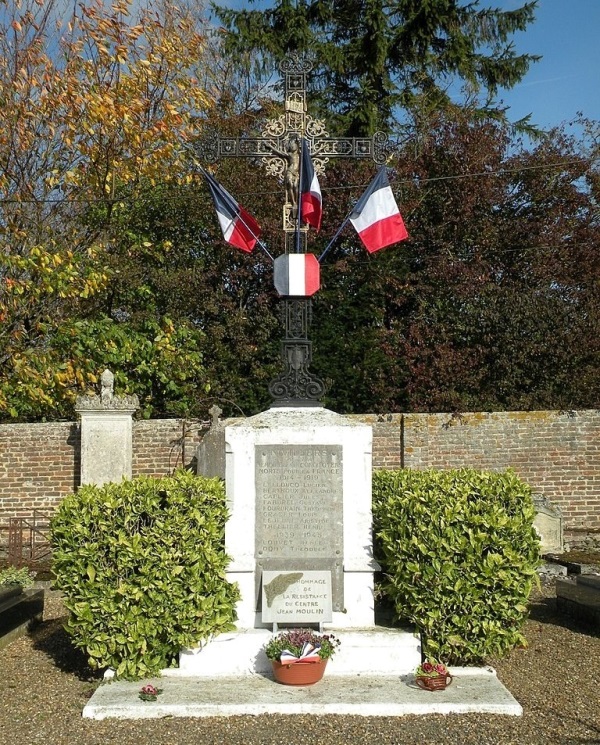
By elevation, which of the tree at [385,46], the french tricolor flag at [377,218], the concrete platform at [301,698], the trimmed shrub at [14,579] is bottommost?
the concrete platform at [301,698]

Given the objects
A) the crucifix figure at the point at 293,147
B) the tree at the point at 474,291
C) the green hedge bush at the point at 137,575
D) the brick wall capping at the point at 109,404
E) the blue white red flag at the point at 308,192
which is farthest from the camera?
the tree at the point at 474,291

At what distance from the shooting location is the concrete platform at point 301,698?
18.7ft

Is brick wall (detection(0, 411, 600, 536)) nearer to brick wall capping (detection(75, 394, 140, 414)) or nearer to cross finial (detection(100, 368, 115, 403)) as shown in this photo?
brick wall capping (detection(75, 394, 140, 414))

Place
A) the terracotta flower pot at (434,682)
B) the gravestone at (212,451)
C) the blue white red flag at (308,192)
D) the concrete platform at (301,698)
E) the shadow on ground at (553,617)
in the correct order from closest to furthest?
the concrete platform at (301,698) → the terracotta flower pot at (434,682) → the blue white red flag at (308,192) → the shadow on ground at (553,617) → the gravestone at (212,451)

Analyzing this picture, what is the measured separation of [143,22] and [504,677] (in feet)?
43.2

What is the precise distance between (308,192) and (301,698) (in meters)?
Result: 4.08

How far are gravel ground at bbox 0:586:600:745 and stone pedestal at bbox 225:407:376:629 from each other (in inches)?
51.5

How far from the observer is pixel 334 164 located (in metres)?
18.1

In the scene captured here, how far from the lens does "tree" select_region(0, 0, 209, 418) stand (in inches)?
520

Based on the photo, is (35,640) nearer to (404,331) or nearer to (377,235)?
(377,235)

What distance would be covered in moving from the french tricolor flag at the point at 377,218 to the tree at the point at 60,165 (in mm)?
6263

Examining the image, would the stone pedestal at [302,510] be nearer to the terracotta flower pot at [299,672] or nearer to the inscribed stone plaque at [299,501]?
the inscribed stone plaque at [299,501]

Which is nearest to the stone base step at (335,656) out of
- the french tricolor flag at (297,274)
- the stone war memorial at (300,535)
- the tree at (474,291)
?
the stone war memorial at (300,535)

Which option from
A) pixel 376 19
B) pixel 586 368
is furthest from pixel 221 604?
pixel 376 19
